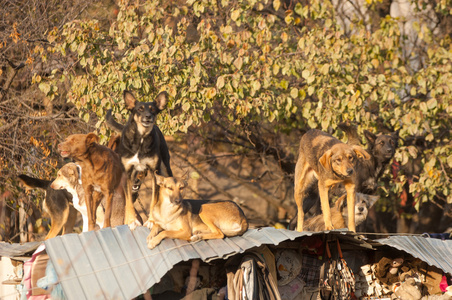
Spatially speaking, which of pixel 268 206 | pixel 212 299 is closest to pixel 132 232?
pixel 212 299

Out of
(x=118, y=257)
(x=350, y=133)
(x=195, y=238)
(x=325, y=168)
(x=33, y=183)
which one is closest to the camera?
(x=118, y=257)

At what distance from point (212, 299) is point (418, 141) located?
7462 millimetres

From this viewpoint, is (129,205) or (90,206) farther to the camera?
(129,205)

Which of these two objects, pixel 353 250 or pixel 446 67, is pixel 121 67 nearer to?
pixel 353 250

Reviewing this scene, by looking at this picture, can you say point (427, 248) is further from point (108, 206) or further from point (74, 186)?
point (74, 186)

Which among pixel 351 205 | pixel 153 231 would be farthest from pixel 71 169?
pixel 351 205

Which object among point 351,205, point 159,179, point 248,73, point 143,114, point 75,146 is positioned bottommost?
point 351,205

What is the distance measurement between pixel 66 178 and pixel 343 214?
4.04 m

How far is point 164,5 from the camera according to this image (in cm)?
1277

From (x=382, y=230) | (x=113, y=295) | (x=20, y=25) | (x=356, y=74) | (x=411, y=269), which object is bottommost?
(x=382, y=230)

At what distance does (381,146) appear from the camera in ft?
33.8

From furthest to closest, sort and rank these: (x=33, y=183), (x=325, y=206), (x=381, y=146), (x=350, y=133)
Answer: (x=350, y=133) < (x=381, y=146) < (x=33, y=183) < (x=325, y=206)

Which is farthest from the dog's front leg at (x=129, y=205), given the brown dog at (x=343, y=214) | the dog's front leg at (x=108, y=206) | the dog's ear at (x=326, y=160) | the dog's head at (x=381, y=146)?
the dog's head at (x=381, y=146)

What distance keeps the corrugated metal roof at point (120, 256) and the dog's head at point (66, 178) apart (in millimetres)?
1294
